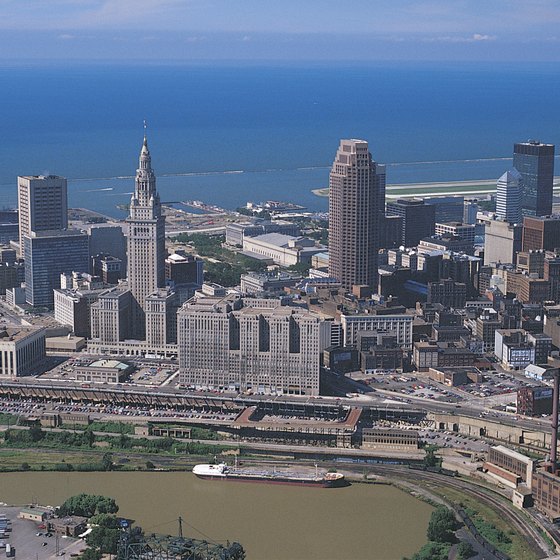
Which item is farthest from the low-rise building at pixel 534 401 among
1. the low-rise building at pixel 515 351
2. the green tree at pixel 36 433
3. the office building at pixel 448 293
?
the green tree at pixel 36 433

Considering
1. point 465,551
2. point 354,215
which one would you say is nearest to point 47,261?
point 354,215

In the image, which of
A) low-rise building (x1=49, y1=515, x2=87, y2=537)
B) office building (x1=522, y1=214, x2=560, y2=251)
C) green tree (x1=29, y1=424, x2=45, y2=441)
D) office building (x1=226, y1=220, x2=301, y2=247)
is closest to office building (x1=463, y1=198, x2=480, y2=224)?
→ office building (x1=226, y1=220, x2=301, y2=247)

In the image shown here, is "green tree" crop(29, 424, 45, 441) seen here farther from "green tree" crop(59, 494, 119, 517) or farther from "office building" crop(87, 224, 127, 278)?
"office building" crop(87, 224, 127, 278)

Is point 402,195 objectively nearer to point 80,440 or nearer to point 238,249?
point 238,249

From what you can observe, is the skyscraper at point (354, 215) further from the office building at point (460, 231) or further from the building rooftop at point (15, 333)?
the building rooftop at point (15, 333)

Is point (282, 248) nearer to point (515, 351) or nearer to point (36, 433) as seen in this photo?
point (515, 351)

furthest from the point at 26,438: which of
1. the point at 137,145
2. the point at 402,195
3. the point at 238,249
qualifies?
the point at 137,145
